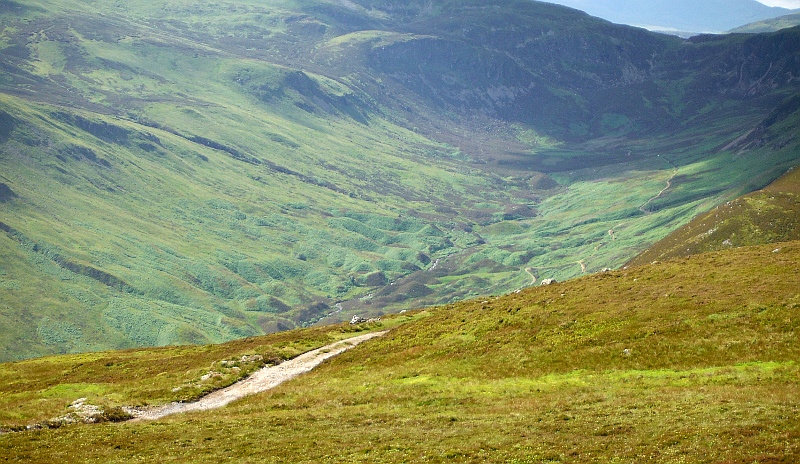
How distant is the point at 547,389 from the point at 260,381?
28266mm

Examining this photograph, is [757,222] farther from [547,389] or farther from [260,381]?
[260,381]

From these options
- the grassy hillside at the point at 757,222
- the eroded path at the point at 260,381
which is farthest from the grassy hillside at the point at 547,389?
the grassy hillside at the point at 757,222

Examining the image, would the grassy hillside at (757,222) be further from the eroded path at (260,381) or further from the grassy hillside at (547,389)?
the eroded path at (260,381)

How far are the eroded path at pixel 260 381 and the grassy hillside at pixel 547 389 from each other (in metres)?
2.82

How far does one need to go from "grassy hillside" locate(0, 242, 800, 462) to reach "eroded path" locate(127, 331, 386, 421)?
9.25 feet

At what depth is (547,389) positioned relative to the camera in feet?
170

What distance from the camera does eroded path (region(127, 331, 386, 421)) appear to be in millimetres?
57969

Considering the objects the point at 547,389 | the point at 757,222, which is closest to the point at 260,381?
the point at 547,389

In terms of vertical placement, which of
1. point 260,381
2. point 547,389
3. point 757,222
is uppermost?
point 757,222

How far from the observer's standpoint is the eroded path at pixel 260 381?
190 ft

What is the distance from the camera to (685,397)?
44.7 meters

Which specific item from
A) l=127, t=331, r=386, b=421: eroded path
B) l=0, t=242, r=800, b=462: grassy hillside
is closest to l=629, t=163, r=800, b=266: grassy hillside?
l=0, t=242, r=800, b=462: grassy hillside

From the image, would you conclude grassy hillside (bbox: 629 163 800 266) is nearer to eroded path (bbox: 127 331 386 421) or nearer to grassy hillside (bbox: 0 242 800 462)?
grassy hillside (bbox: 0 242 800 462)

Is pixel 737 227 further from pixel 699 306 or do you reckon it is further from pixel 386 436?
pixel 386 436
